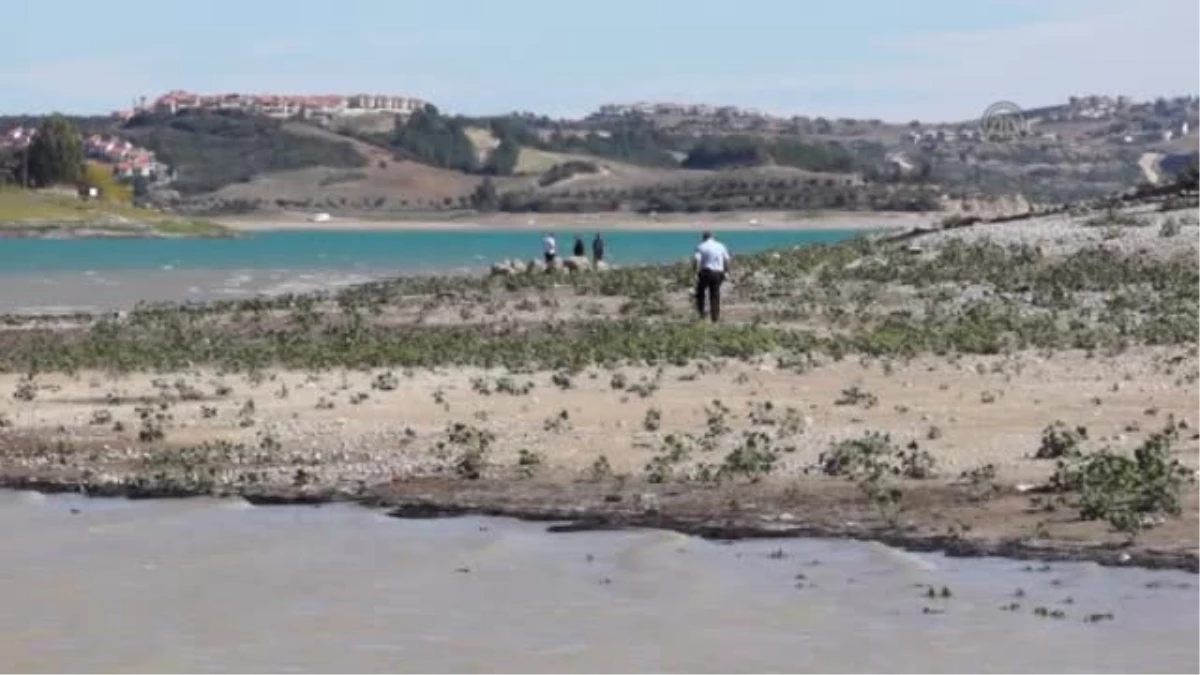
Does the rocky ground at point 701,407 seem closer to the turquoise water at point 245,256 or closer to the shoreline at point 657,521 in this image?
the shoreline at point 657,521

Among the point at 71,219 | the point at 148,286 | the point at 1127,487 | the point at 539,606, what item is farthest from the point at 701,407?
the point at 71,219

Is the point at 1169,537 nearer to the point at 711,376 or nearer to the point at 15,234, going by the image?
the point at 711,376

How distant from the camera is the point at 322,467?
72.5 feet

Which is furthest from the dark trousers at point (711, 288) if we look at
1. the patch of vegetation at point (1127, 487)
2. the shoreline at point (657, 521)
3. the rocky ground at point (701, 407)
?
the patch of vegetation at point (1127, 487)

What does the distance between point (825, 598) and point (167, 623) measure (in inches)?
156

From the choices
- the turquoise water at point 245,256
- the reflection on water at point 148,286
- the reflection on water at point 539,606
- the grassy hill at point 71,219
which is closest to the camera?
the reflection on water at point 539,606

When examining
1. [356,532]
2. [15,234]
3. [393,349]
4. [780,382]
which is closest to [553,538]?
[356,532]

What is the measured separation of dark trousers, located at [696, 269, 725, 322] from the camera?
37312mm

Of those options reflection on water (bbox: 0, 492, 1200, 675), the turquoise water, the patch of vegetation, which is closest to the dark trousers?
the patch of vegetation

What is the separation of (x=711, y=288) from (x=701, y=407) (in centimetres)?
1200

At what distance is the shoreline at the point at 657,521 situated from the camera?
1692 cm

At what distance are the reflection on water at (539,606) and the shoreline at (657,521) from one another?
26cm

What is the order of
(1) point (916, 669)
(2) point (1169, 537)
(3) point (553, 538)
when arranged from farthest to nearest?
(3) point (553, 538), (2) point (1169, 537), (1) point (916, 669)

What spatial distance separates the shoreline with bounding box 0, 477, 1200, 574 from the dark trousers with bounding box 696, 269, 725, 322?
1651 centimetres
